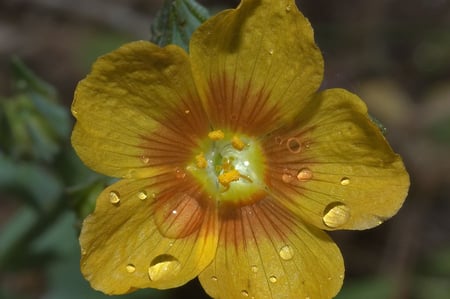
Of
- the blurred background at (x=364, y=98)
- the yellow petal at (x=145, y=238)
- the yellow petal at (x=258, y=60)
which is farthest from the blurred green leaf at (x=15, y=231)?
the yellow petal at (x=258, y=60)

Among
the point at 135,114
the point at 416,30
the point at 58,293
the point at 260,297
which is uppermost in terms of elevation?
the point at 135,114

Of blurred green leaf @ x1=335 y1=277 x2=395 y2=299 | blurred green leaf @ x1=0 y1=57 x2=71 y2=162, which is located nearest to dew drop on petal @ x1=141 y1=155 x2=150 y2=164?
blurred green leaf @ x1=0 y1=57 x2=71 y2=162

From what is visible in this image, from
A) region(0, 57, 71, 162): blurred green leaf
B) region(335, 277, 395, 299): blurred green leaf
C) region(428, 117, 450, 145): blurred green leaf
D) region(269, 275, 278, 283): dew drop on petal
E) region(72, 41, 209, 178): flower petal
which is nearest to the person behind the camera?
region(72, 41, 209, 178): flower petal

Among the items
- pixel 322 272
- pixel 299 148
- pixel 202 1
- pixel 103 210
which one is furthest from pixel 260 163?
pixel 202 1

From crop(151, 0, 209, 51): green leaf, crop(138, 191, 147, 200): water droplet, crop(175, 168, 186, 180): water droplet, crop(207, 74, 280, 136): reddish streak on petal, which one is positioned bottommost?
crop(175, 168, 186, 180): water droplet

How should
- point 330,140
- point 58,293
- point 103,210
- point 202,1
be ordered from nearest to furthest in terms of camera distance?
point 103,210 → point 330,140 → point 58,293 → point 202,1

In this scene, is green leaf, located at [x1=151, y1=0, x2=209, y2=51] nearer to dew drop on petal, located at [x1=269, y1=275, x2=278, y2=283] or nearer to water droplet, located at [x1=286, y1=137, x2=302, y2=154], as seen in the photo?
water droplet, located at [x1=286, y1=137, x2=302, y2=154]

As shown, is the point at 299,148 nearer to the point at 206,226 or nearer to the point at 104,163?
the point at 206,226
